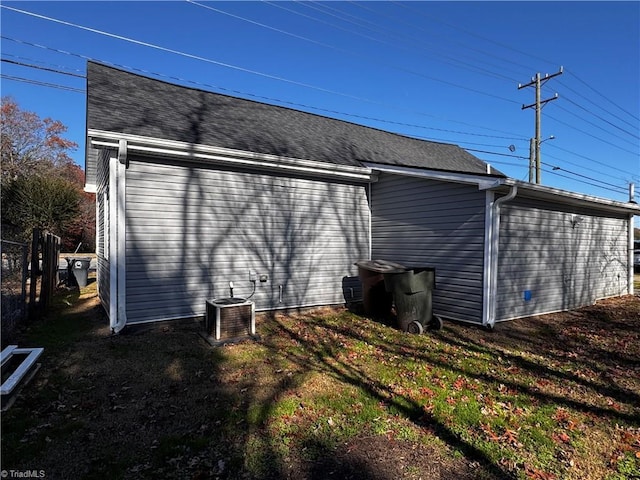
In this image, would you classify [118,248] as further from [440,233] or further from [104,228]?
[440,233]

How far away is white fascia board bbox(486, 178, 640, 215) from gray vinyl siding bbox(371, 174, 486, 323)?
59 cm

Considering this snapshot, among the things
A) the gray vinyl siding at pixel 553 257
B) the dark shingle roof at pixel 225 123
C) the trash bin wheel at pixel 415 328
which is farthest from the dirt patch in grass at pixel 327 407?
the dark shingle roof at pixel 225 123

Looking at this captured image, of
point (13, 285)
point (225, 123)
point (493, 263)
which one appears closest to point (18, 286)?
point (13, 285)

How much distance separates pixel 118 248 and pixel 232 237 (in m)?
1.98

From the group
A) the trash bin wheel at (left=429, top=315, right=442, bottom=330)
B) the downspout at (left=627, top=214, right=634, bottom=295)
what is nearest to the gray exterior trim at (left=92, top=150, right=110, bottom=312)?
the trash bin wheel at (left=429, top=315, right=442, bottom=330)

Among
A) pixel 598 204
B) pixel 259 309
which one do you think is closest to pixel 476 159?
pixel 598 204

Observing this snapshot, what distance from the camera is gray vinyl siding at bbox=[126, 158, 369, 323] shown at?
21.1 ft

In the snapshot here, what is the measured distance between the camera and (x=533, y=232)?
769cm

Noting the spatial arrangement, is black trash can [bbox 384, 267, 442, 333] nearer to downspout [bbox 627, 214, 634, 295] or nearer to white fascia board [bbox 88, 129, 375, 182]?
white fascia board [bbox 88, 129, 375, 182]

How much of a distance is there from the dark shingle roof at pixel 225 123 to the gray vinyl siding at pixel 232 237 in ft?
2.05

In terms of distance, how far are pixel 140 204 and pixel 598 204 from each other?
9.97m

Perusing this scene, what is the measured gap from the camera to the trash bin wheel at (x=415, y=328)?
6.39 meters

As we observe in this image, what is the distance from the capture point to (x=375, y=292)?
24.8 ft

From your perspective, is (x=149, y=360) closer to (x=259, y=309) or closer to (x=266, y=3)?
(x=259, y=309)
